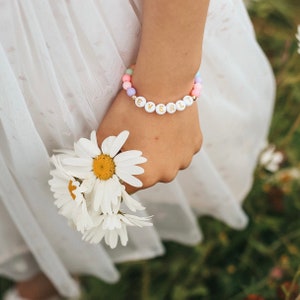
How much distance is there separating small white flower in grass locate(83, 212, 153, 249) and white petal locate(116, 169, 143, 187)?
4 cm

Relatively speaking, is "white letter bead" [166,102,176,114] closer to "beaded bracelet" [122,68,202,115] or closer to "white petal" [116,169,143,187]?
"beaded bracelet" [122,68,202,115]

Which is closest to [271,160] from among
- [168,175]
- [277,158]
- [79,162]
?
[277,158]

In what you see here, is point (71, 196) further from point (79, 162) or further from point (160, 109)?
point (160, 109)

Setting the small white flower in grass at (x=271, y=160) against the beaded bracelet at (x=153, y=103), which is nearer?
the beaded bracelet at (x=153, y=103)

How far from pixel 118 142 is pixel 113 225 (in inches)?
3.9

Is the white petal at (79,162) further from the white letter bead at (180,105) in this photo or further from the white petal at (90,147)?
the white letter bead at (180,105)

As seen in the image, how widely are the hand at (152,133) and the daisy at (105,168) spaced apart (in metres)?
0.03

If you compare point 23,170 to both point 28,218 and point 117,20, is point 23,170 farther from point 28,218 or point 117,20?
point 117,20

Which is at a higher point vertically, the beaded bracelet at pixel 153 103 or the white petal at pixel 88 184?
the beaded bracelet at pixel 153 103

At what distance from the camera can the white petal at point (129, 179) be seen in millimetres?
614

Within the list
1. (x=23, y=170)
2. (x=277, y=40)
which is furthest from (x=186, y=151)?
(x=277, y=40)

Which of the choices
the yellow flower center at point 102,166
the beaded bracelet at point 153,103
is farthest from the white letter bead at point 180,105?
the yellow flower center at point 102,166

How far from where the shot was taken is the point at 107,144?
62cm

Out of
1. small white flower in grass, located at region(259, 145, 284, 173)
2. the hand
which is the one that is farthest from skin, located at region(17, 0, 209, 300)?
small white flower in grass, located at region(259, 145, 284, 173)
